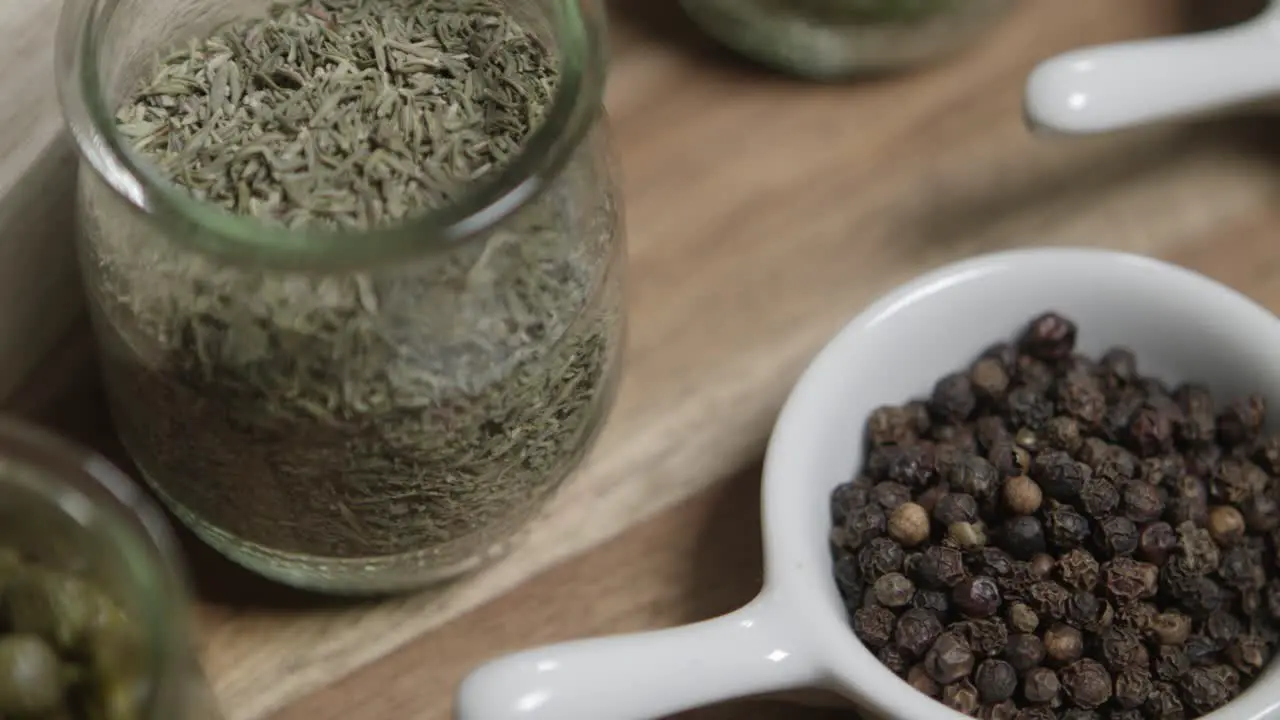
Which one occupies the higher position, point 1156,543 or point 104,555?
point 104,555

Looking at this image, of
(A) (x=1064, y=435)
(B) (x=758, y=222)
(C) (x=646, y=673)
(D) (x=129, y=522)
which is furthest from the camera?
(B) (x=758, y=222)

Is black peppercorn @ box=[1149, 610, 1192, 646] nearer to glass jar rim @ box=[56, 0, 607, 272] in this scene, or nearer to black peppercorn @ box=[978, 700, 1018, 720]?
black peppercorn @ box=[978, 700, 1018, 720]

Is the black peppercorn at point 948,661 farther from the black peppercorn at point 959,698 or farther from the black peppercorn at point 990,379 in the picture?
the black peppercorn at point 990,379

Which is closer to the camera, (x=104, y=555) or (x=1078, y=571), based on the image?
(x=104, y=555)

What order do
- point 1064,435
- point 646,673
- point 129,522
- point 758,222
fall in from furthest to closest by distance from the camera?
point 758,222
point 1064,435
point 646,673
point 129,522

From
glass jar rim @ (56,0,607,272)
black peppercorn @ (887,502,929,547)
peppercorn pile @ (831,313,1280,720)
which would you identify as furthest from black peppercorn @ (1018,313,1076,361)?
glass jar rim @ (56,0,607,272)

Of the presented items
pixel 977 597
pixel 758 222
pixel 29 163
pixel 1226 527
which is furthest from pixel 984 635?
pixel 29 163

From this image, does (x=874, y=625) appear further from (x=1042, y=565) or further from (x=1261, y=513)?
(x=1261, y=513)
